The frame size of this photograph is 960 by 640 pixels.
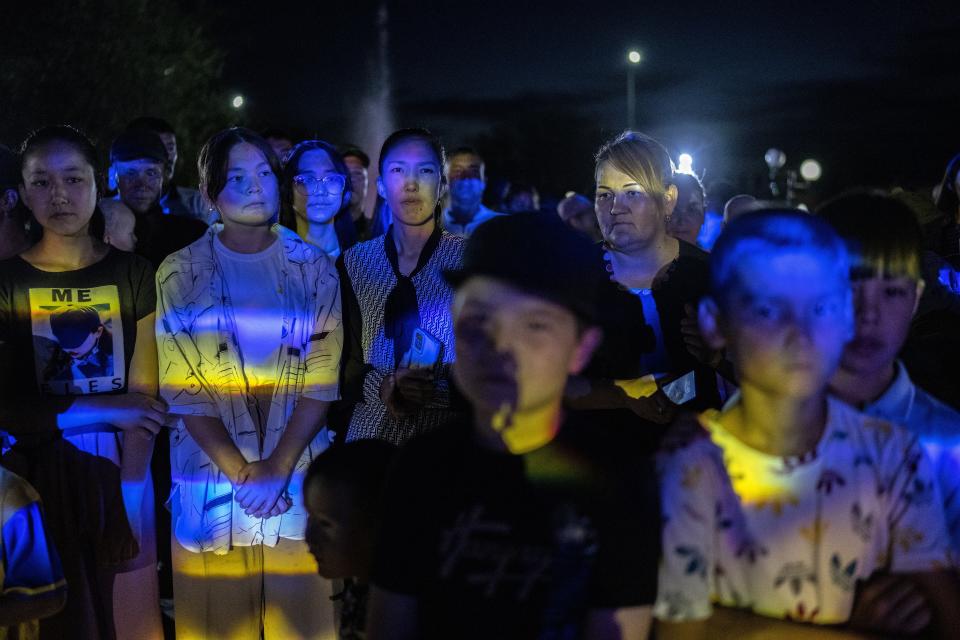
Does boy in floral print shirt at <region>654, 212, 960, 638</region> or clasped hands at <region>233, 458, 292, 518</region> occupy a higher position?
boy in floral print shirt at <region>654, 212, 960, 638</region>

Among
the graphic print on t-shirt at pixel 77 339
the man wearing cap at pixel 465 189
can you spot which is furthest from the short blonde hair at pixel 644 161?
the man wearing cap at pixel 465 189

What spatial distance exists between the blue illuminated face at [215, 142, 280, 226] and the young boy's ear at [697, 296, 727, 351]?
2.15 metres

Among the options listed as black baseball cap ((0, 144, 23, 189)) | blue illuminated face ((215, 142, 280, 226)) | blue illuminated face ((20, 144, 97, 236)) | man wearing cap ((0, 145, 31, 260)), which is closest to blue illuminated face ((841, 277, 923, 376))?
blue illuminated face ((215, 142, 280, 226))

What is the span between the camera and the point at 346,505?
2.11m

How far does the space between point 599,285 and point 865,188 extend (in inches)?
35.4

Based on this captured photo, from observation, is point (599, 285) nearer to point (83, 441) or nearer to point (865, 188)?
point (865, 188)

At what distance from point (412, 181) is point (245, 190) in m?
0.66

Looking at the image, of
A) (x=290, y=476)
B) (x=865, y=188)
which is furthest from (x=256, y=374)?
(x=865, y=188)

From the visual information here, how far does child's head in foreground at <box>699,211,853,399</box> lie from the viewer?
191 cm

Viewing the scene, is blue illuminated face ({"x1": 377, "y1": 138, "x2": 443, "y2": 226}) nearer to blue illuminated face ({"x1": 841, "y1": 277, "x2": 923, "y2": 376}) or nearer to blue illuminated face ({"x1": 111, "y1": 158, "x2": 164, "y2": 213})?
blue illuminated face ({"x1": 841, "y1": 277, "x2": 923, "y2": 376})

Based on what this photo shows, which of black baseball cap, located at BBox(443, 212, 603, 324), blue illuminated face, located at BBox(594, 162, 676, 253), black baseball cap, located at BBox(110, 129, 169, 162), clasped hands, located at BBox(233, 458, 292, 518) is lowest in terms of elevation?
clasped hands, located at BBox(233, 458, 292, 518)

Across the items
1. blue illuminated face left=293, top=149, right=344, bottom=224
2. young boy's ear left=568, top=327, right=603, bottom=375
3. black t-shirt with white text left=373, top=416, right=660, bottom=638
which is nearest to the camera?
black t-shirt with white text left=373, top=416, right=660, bottom=638

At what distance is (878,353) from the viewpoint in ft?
7.32

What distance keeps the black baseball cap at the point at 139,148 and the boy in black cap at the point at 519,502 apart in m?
4.20
